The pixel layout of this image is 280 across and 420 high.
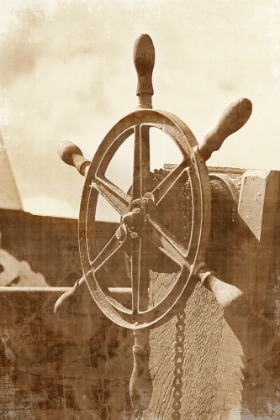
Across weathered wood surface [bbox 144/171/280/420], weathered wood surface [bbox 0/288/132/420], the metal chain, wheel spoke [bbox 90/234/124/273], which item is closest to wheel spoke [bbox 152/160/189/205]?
weathered wood surface [bbox 144/171/280/420]

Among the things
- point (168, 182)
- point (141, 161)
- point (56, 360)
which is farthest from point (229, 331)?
point (56, 360)

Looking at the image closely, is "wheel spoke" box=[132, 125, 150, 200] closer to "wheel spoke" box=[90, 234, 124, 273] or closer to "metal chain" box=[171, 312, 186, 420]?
"wheel spoke" box=[90, 234, 124, 273]

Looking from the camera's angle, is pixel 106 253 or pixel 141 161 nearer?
pixel 141 161

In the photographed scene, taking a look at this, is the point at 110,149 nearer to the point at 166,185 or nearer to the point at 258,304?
the point at 166,185

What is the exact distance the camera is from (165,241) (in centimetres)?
144

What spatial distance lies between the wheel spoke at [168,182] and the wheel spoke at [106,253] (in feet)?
0.81

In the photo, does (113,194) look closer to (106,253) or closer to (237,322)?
(106,253)

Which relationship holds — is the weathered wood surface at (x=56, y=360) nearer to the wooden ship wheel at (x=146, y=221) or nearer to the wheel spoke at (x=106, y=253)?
the wooden ship wheel at (x=146, y=221)

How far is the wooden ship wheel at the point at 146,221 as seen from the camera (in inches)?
51.0

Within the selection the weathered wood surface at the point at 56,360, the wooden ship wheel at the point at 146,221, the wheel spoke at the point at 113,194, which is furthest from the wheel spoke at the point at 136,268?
the weathered wood surface at the point at 56,360

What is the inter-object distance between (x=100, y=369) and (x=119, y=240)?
114cm

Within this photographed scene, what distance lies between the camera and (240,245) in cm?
141

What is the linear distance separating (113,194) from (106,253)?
19 centimetres

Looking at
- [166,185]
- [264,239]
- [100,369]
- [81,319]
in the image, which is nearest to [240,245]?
[264,239]
